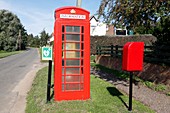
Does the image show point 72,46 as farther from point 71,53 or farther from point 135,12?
point 135,12

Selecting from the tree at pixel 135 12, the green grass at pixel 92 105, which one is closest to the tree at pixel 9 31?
the tree at pixel 135 12

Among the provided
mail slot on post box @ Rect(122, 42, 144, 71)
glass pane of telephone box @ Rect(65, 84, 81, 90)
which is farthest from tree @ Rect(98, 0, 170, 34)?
glass pane of telephone box @ Rect(65, 84, 81, 90)

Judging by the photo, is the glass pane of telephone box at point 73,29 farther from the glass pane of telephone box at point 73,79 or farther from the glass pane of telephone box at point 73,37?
the glass pane of telephone box at point 73,79

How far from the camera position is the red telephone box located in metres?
5.84

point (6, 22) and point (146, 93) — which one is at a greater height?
point (6, 22)

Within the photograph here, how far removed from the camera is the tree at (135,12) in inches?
268

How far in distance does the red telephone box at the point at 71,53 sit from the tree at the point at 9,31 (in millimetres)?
59862

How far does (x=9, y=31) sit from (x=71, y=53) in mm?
65270

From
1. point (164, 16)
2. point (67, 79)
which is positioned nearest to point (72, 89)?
point (67, 79)

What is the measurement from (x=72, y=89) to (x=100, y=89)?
5.62 ft

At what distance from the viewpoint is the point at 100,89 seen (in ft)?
24.8

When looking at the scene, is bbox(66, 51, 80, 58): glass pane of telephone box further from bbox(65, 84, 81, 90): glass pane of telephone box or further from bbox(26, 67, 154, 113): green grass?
bbox(26, 67, 154, 113): green grass

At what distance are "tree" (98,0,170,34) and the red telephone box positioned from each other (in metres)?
2.19

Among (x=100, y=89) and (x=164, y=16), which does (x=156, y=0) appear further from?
(x=100, y=89)
